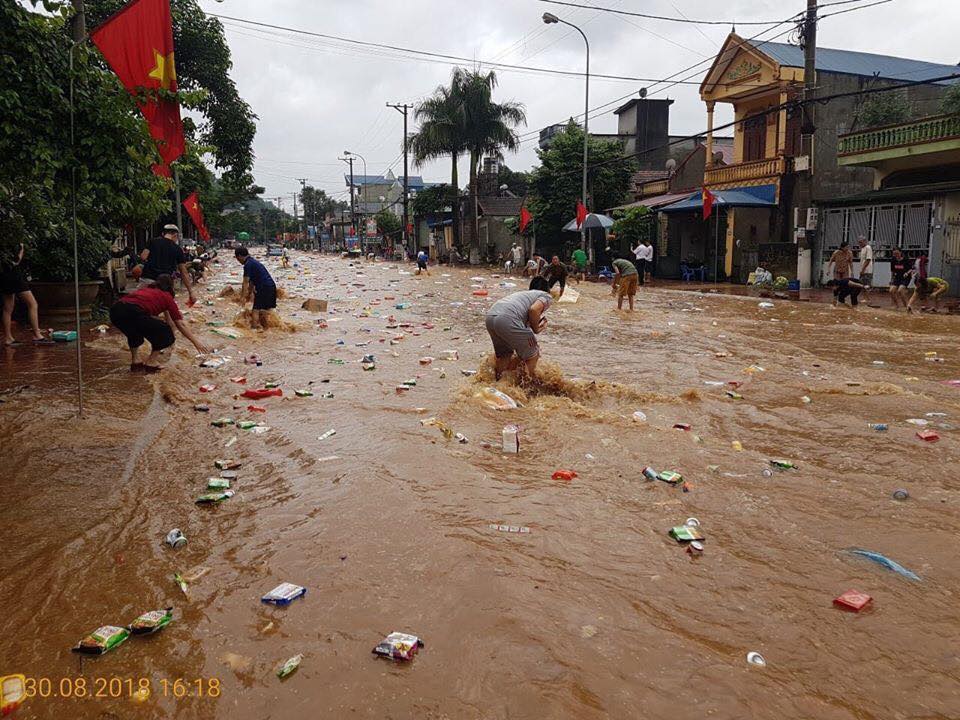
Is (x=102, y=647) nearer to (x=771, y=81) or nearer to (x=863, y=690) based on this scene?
(x=863, y=690)

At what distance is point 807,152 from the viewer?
1962 cm

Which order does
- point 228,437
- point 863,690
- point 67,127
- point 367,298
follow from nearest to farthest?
point 863,690 → point 67,127 → point 228,437 → point 367,298

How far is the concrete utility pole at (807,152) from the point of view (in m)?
16.5

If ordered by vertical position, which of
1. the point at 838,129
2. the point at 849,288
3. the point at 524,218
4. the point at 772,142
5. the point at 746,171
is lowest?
the point at 849,288

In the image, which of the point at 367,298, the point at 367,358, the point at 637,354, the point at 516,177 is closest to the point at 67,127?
the point at 367,358

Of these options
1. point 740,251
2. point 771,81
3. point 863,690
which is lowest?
point 863,690

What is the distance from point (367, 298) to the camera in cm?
1862

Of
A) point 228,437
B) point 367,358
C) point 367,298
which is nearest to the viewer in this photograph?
point 228,437

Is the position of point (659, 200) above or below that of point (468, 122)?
below

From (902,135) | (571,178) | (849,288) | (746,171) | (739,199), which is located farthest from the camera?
(571,178)

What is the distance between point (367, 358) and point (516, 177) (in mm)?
44235

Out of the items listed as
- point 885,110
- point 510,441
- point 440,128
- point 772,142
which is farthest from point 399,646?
point 440,128

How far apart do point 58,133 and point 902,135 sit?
20.2 m

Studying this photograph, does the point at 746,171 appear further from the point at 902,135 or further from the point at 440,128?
the point at 440,128
